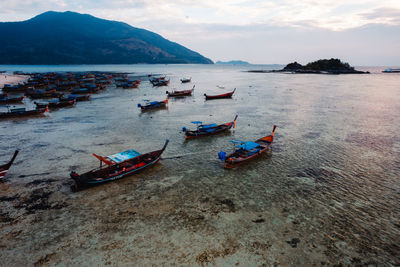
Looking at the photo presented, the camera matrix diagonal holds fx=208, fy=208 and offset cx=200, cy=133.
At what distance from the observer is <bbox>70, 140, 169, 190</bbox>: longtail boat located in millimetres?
15630

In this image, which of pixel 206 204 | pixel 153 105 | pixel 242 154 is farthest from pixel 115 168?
pixel 153 105

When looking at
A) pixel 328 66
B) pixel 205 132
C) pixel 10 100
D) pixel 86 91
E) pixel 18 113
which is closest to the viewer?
pixel 205 132

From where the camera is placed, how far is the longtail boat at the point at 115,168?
51.3ft

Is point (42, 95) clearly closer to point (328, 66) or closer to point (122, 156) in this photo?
point (122, 156)

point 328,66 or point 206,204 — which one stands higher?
point 328,66

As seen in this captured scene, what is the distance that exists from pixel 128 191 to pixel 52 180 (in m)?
6.74

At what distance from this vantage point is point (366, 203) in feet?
46.3

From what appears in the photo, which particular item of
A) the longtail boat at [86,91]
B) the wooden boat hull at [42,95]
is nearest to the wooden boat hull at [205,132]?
the longtail boat at [86,91]

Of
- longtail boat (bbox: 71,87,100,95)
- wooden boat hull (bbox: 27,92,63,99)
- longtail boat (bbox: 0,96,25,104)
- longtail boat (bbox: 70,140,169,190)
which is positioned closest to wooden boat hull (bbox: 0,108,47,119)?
longtail boat (bbox: 0,96,25,104)

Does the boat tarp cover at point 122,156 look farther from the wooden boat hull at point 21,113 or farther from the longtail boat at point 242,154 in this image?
the wooden boat hull at point 21,113

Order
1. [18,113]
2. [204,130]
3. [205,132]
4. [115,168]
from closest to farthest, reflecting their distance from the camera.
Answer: [115,168], [205,132], [204,130], [18,113]

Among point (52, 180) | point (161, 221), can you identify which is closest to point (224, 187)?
point (161, 221)

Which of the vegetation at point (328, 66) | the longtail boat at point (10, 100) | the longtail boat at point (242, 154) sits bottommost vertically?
the longtail boat at point (242, 154)

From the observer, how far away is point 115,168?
17.7 metres
